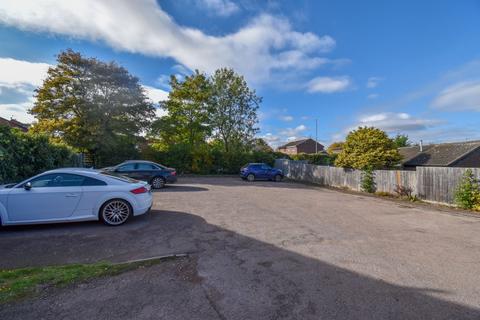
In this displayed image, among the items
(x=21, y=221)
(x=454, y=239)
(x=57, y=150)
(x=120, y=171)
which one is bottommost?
(x=454, y=239)

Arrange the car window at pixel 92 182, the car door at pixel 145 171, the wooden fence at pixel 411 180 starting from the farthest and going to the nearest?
the car door at pixel 145 171, the wooden fence at pixel 411 180, the car window at pixel 92 182

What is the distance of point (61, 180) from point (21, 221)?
1.16 meters

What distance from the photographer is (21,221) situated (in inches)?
207

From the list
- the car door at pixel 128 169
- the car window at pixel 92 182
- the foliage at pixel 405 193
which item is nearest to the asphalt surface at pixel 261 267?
the car window at pixel 92 182

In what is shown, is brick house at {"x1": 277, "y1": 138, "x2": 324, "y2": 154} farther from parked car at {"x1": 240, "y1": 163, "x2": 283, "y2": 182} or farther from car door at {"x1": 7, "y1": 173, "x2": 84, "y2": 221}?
car door at {"x1": 7, "y1": 173, "x2": 84, "y2": 221}

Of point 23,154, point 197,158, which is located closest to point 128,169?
point 23,154

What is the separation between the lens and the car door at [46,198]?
5.18 m

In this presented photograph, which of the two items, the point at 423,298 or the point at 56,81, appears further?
the point at 56,81

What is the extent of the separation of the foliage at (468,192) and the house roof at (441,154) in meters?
11.0

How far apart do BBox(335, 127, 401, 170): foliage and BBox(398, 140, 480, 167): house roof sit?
22.7 feet

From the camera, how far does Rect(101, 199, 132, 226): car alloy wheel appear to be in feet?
19.0

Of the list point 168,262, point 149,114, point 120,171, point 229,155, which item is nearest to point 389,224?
point 168,262

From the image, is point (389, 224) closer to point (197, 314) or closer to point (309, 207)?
point (309, 207)

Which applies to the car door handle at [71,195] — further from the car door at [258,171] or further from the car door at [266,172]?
the car door at [266,172]
